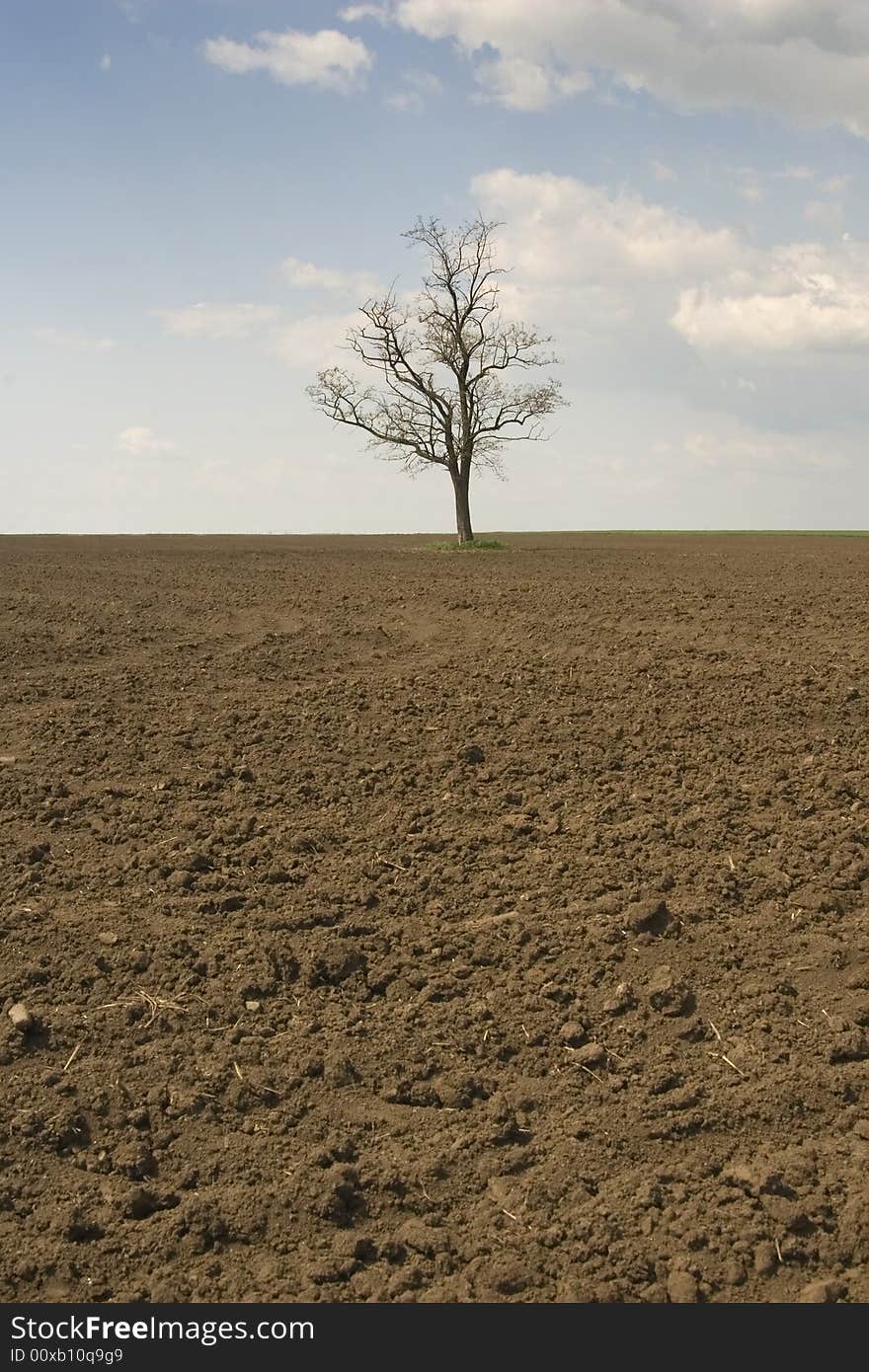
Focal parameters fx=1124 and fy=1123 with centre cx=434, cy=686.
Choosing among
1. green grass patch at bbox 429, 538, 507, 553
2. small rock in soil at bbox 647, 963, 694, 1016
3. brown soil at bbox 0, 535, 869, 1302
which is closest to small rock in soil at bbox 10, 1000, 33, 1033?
brown soil at bbox 0, 535, 869, 1302

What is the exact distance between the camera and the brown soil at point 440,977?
13.1ft

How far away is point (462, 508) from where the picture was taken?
31.3 m

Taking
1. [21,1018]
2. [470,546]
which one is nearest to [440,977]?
[21,1018]

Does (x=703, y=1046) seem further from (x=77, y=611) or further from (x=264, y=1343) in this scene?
(x=77, y=611)

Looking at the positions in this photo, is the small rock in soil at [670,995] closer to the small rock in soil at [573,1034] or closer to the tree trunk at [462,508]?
the small rock in soil at [573,1034]

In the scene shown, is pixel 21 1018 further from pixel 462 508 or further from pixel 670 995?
pixel 462 508

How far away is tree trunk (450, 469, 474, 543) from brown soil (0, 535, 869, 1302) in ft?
70.6

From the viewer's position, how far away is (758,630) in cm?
1071

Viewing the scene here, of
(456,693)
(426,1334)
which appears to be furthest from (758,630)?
(426,1334)

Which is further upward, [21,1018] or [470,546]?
[470,546]

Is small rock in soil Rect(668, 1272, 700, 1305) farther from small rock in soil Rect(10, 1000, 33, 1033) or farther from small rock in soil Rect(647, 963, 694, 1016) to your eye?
small rock in soil Rect(10, 1000, 33, 1033)

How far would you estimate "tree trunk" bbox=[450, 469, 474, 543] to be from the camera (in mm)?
30891

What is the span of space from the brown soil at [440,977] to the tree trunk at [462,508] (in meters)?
21.5

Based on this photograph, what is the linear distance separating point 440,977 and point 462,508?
26.7 m
